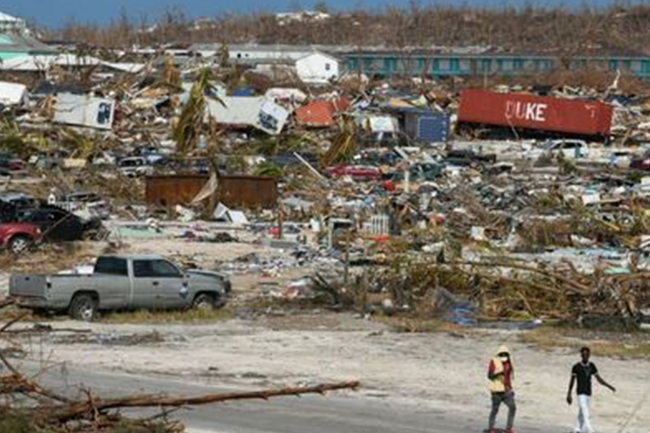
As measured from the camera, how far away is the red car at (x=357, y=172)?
5531cm

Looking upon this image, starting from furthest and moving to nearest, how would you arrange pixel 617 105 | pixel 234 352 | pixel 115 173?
pixel 617 105 < pixel 115 173 < pixel 234 352

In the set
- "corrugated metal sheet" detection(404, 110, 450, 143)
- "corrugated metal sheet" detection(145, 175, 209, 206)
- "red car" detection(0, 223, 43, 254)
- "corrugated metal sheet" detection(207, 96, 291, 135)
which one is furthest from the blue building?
"red car" detection(0, 223, 43, 254)

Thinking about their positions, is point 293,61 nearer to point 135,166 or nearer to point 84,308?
point 135,166

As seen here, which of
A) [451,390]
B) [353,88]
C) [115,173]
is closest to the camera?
[451,390]

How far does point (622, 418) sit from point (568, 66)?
90.2 meters

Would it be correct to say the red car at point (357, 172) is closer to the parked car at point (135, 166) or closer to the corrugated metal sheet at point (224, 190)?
the parked car at point (135, 166)

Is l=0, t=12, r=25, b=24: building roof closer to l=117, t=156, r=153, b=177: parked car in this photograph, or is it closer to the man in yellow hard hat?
l=117, t=156, r=153, b=177: parked car

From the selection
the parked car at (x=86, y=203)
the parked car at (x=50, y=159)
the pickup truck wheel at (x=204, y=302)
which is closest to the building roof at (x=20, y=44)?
the parked car at (x=50, y=159)

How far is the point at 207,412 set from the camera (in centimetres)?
1930

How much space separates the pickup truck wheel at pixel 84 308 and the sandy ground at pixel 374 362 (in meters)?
0.54

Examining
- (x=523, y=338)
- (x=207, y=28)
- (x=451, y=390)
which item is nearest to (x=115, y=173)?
(x=523, y=338)

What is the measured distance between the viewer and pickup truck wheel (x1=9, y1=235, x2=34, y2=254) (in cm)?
3622

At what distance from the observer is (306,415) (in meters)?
19.3

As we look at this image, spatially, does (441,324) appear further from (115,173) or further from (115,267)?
(115,173)
